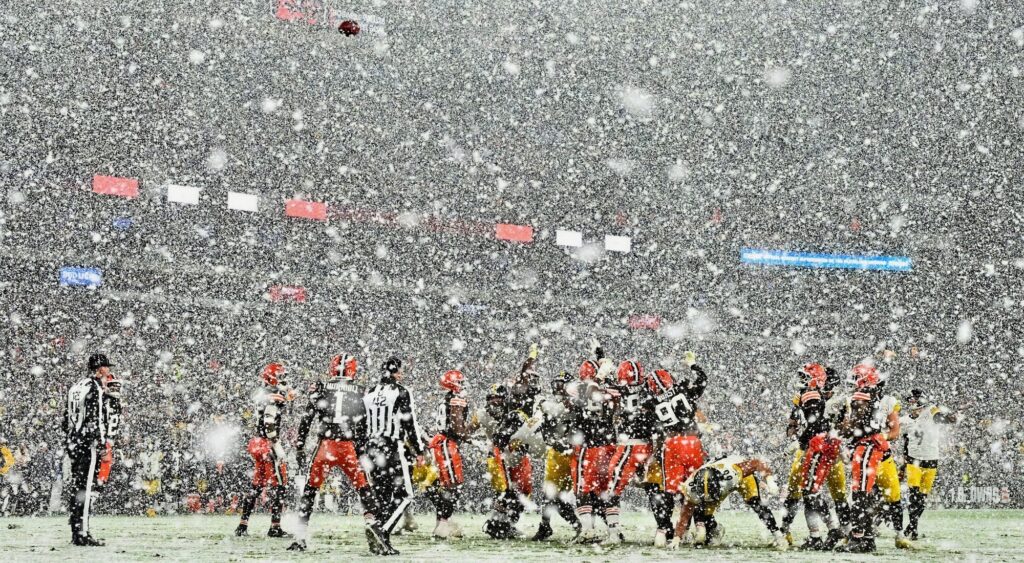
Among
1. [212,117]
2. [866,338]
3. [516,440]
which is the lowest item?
[516,440]

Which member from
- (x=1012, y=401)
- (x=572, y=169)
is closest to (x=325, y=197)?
(x=572, y=169)

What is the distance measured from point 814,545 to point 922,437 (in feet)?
14.8

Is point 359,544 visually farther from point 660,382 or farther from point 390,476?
point 660,382

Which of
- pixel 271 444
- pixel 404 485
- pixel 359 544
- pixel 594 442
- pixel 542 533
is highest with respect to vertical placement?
pixel 594 442

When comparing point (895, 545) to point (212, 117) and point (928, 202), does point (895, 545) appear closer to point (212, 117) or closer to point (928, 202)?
point (212, 117)

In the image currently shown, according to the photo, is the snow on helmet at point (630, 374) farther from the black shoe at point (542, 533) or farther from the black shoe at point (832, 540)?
the black shoe at point (832, 540)

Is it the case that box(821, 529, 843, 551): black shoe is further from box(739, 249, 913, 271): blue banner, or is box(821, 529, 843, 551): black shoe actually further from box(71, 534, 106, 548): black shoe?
box(739, 249, 913, 271): blue banner

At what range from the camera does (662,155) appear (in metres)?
50.2

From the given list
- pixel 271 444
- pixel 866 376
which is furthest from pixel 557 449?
pixel 866 376

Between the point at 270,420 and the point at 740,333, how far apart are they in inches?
1426

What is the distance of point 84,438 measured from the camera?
35.8 ft

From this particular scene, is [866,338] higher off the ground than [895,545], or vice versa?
[866,338]

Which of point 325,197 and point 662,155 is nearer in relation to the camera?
point 325,197

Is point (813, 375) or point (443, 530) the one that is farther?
point (443, 530)
